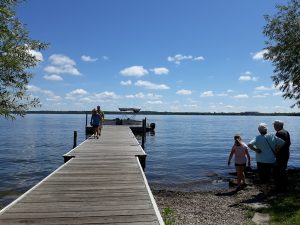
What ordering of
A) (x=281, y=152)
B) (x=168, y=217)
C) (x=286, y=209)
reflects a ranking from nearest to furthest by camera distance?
(x=168, y=217) → (x=286, y=209) → (x=281, y=152)

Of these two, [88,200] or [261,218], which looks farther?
[261,218]

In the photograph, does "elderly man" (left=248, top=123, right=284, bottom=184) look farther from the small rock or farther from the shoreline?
the small rock

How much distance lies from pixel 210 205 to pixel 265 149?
2.50 metres

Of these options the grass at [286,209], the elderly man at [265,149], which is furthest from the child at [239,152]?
the grass at [286,209]

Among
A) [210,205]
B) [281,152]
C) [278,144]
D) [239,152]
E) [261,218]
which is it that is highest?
[278,144]

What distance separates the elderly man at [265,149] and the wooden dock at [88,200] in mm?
3698

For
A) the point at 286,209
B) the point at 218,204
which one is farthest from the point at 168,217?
the point at 286,209

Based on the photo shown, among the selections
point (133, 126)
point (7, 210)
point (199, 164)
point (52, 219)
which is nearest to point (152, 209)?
point (52, 219)

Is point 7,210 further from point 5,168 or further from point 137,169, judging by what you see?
point 5,168

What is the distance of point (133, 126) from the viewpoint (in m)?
42.1

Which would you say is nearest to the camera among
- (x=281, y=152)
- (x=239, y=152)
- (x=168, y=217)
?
(x=168, y=217)

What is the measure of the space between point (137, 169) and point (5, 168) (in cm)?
1536

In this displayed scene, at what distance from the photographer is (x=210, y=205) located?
12.0 metres

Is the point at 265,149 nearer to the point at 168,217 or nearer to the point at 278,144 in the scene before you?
the point at 278,144
